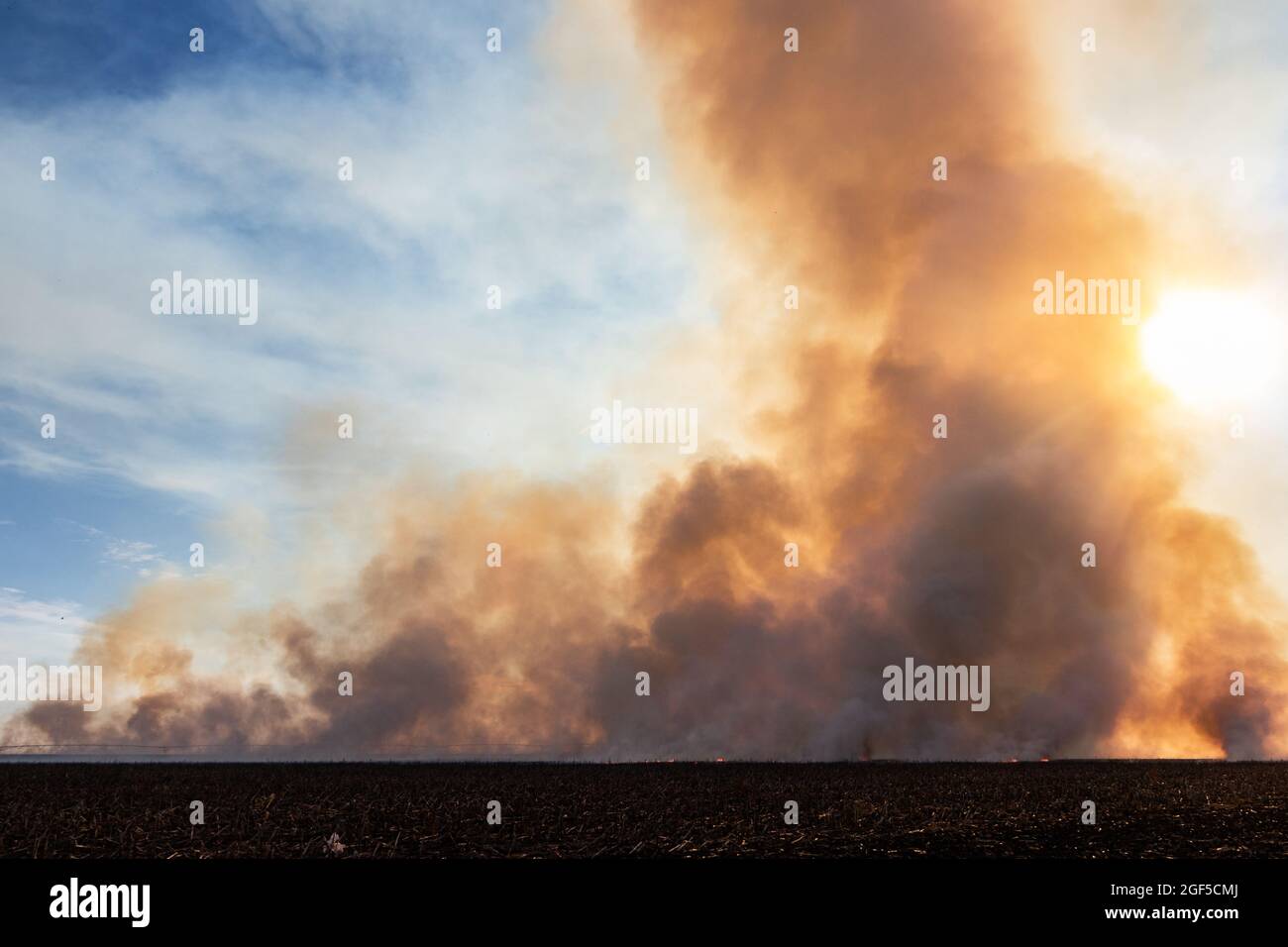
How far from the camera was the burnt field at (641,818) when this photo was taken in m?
30.7

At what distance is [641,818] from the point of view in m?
37.9

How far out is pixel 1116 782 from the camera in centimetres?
6006

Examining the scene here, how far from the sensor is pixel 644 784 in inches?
2200

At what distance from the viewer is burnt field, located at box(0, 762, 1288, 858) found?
3073cm
